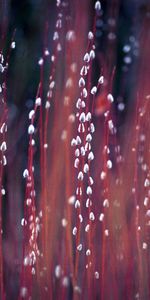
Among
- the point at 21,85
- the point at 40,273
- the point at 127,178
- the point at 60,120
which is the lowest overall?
the point at 40,273

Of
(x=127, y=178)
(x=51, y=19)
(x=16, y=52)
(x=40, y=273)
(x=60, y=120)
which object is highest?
(x=51, y=19)

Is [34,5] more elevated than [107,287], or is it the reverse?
[34,5]

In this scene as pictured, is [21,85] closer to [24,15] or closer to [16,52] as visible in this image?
[16,52]

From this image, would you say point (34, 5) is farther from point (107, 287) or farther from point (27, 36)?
point (107, 287)

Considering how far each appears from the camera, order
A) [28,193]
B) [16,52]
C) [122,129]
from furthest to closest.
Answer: [16,52], [122,129], [28,193]

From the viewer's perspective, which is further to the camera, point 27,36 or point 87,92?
Result: point 27,36

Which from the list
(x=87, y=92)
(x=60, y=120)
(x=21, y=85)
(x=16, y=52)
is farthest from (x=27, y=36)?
(x=87, y=92)

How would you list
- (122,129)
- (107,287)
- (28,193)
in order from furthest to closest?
1. (122,129)
2. (107,287)
3. (28,193)

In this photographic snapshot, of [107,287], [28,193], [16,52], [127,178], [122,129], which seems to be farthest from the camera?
[16,52]

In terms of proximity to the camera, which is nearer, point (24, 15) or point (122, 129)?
point (122, 129)

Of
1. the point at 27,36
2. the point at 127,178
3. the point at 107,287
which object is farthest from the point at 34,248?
the point at 27,36
